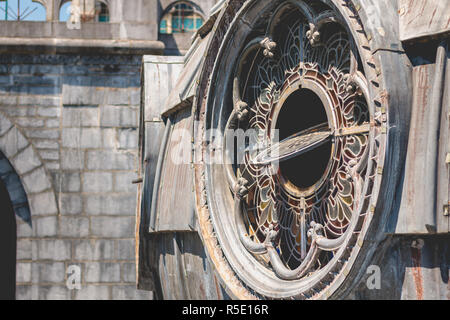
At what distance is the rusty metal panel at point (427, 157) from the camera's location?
3891mm

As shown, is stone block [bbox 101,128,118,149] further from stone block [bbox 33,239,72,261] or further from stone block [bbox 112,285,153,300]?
stone block [bbox 112,285,153,300]

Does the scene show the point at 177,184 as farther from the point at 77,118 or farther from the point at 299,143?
the point at 77,118

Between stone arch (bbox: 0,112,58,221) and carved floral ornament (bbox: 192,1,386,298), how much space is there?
6557 mm

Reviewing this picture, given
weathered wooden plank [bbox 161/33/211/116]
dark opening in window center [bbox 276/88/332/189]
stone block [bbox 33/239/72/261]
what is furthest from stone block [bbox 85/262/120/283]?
dark opening in window center [bbox 276/88/332/189]

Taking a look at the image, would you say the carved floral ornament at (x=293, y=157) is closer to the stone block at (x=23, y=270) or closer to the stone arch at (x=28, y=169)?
the stone arch at (x=28, y=169)

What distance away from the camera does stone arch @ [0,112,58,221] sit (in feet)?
39.8

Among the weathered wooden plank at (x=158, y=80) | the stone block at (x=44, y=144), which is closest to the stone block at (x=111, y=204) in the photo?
the stone block at (x=44, y=144)

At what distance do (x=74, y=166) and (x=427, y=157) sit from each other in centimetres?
883

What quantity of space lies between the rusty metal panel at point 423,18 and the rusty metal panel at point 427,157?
101 millimetres

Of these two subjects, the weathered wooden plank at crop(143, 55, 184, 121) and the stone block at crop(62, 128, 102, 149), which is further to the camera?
the stone block at crop(62, 128, 102, 149)

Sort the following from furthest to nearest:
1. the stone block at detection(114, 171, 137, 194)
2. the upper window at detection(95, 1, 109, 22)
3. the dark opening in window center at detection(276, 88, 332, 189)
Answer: the upper window at detection(95, 1, 109, 22) < the stone block at detection(114, 171, 137, 194) < the dark opening in window center at detection(276, 88, 332, 189)

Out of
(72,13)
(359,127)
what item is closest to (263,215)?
(359,127)

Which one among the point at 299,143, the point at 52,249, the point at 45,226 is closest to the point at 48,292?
the point at 52,249
